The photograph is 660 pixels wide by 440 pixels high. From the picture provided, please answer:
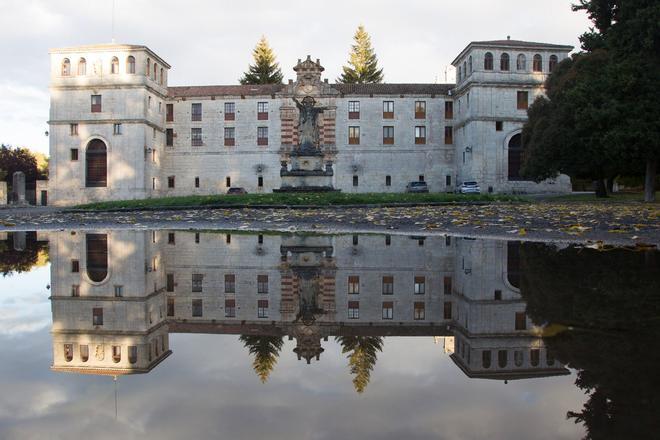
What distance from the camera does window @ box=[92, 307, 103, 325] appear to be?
3725 millimetres

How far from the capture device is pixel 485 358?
2.84 metres

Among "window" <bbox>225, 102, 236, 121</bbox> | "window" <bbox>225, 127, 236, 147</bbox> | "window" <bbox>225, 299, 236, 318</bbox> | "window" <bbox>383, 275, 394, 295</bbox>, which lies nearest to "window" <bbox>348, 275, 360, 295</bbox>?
"window" <bbox>383, 275, 394, 295</bbox>

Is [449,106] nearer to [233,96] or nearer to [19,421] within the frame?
[233,96]

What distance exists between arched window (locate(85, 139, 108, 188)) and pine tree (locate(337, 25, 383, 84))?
31.7 m

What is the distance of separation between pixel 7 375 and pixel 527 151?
3494cm

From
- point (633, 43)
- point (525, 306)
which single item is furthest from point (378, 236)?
point (633, 43)

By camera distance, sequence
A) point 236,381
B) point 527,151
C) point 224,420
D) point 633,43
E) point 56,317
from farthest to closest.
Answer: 1. point 527,151
2. point 633,43
3. point 56,317
4. point 236,381
5. point 224,420

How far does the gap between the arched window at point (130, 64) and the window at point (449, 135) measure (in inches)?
1024

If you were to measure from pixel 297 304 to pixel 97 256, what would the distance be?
14.3 feet

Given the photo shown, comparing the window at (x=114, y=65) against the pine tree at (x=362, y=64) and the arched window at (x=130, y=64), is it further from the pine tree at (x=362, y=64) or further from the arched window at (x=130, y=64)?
the pine tree at (x=362, y=64)

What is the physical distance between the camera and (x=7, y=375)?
8.48 feet

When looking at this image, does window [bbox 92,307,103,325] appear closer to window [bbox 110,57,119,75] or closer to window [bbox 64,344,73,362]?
window [bbox 64,344,73,362]

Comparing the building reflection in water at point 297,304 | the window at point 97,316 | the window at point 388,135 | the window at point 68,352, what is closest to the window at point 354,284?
the building reflection in water at point 297,304

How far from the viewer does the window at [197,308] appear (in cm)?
404
